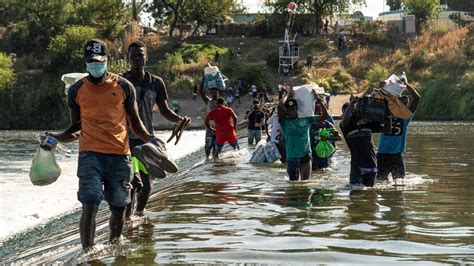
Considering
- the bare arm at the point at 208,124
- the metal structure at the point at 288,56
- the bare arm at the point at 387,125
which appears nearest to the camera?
the bare arm at the point at 387,125

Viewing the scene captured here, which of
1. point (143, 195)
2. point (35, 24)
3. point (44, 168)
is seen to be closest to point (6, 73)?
point (35, 24)

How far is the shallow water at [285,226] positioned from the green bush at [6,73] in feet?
190

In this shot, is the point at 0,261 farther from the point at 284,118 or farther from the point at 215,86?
the point at 215,86

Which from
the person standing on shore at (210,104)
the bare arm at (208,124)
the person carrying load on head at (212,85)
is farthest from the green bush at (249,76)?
the person carrying load on head at (212,85)

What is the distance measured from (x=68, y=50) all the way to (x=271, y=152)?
57.3 metres

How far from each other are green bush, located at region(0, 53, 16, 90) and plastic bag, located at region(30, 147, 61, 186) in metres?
64.3

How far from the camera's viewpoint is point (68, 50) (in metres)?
74.6

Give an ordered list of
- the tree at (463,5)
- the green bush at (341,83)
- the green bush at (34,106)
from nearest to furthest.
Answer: the green bush at (341,83), the green bush at (34,106), the tree at (463,5)

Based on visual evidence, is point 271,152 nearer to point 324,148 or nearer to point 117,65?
point 324,148

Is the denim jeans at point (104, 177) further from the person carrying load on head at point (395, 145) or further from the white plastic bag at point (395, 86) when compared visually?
the person carrying load on head at point (395, 145)

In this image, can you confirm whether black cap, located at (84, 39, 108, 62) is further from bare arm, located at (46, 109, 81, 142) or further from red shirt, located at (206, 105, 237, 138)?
red shirt, located at (206, 105, 237, 138)

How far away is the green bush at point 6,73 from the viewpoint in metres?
71.3

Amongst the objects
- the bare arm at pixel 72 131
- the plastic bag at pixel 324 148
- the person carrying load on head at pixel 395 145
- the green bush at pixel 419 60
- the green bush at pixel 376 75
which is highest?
the bare arm at pixel 72 131

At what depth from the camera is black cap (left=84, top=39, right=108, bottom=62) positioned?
8.19m
